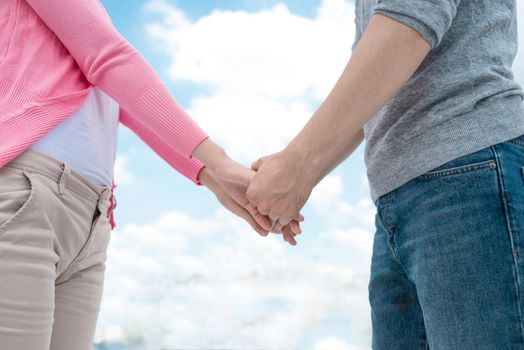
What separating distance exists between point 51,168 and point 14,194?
0.27 ft

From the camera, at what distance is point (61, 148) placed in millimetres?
1018

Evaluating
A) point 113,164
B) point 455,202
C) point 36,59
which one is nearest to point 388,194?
point 455,202

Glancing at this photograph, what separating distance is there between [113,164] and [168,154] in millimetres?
281

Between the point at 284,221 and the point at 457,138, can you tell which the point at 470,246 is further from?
the point at 284,221

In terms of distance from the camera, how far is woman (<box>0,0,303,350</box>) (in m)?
0.91

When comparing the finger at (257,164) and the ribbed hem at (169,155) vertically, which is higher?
the ribbed hem at (169,155)

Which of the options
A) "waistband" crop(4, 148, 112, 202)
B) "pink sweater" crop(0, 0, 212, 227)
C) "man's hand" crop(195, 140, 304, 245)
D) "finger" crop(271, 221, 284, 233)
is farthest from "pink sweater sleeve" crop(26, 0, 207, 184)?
"finger" crop(271, 221, 284, 233)

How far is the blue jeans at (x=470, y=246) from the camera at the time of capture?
83cm

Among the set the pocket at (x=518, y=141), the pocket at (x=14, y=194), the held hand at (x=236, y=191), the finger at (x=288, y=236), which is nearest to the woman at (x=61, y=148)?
the pocket at (x=14, y=194)

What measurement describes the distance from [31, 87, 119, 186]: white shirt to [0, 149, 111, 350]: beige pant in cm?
2

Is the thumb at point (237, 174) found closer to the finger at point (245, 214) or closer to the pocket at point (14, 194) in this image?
the finger at point (245, 214)

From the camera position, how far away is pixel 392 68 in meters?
0.91

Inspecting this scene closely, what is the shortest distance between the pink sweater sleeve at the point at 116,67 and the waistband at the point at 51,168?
0.72 feet

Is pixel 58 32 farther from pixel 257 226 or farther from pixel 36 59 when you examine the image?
pixel 257 226
